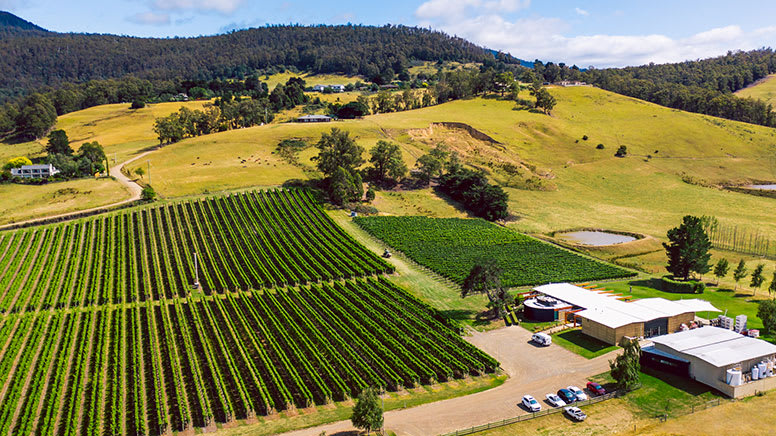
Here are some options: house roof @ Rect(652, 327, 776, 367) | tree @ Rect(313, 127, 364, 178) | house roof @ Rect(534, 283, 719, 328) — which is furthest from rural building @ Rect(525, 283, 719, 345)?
tree @ Rect(313, 127, 364, 178)

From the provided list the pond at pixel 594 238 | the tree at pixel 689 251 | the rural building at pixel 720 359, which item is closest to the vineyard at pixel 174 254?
the rural building at pixel 720 359

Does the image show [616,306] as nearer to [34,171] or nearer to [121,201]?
[121,201]

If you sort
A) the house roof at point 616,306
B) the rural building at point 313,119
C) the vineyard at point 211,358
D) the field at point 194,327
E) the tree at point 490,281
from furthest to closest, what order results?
the rural building at point 313,119
the tree at point 490,281
the house roof at point 616,306
the field at point 194,327
the vineyard at point 211,358

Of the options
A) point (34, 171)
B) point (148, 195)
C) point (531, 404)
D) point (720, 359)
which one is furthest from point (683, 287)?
point (34, 171)

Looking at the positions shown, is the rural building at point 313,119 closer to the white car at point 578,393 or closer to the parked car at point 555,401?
the white car at point 578,393

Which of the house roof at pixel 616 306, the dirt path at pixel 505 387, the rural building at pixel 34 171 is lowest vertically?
the dirt path at pixel 505 387
